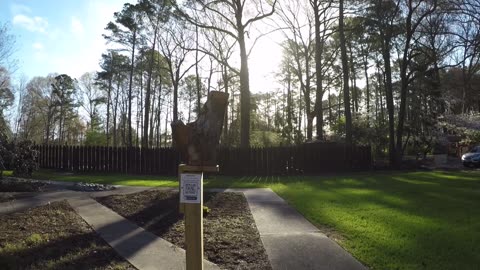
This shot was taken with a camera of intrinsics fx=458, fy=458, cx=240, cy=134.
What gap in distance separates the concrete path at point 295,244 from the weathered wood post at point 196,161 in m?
1.40

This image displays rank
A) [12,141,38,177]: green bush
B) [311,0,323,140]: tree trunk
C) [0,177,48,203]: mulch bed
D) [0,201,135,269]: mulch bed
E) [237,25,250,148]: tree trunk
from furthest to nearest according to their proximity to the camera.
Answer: [311,0,323,140]: tree trunk
[237,25,250,148]: tree trunk
[12,141,38,177]: green bush
[0,177,48,203]: mulch bed
[0,201,135,269]: mulch bed

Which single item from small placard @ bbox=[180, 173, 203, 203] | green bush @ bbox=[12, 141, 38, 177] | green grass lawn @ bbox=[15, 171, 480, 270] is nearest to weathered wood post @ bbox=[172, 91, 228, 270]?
small placard @ bbox=[180, 173, 203, 203]

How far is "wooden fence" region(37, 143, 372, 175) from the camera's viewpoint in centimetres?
2272

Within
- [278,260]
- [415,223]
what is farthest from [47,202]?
[415,223]

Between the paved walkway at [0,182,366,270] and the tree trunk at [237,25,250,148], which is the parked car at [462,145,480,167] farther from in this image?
the paved walkway at [0,182,366,270]

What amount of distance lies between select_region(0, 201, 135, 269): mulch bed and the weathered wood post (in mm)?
1382

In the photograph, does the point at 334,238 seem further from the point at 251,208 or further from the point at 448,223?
the point at 251,208

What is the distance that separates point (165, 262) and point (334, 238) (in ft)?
9.45

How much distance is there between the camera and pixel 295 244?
281 inches

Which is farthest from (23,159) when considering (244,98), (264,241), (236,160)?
(244,98)

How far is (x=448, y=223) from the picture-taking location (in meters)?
8.53

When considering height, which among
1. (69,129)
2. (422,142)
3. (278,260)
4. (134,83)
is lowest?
(278,260)

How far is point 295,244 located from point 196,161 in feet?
8.59

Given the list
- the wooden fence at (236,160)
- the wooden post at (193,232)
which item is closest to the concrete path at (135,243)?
the wooden post at (193,232)
